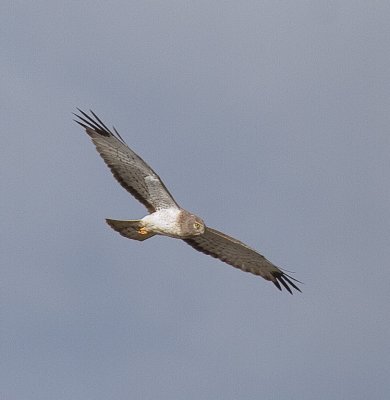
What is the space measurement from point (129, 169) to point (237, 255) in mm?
3332

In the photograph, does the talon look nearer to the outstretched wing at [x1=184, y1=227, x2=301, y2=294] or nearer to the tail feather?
the tail feather

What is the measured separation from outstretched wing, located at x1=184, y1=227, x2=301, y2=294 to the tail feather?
5.35 feet

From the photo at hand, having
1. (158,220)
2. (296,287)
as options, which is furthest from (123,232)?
(296,287)

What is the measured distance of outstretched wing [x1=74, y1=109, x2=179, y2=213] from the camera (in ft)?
70.3

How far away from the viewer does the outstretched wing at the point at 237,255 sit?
23.2 meters

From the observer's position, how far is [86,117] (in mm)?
21734

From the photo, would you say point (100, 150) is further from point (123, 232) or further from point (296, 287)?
point (296, 287)

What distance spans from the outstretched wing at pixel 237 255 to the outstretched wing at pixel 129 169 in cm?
157

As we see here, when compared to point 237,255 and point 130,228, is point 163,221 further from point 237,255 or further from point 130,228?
point 237,255

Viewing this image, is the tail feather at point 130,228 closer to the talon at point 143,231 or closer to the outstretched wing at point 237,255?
the talon at point 143,231

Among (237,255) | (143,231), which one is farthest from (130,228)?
(237,255)

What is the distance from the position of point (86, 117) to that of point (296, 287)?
566 centimetres

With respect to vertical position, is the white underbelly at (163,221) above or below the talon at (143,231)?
above

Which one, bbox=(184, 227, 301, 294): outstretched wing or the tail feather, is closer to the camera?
the tail feather
